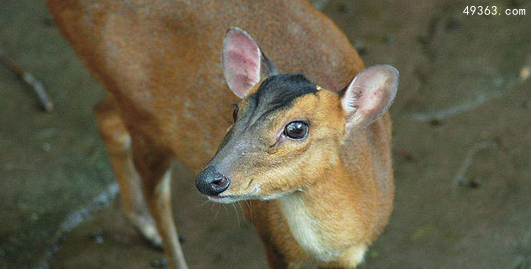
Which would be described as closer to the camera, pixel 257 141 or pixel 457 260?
pixel 257 141

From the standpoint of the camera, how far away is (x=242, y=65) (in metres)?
3.48

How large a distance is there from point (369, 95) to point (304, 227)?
2.23 feet

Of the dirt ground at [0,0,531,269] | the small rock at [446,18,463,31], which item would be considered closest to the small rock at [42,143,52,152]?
the dirt ground at [0,0,531,269]

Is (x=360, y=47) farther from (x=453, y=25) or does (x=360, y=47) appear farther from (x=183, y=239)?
(x=183, y=239)

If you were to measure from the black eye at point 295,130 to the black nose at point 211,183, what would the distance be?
0.33m

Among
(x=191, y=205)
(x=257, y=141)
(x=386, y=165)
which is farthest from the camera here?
(x=191, y=205)

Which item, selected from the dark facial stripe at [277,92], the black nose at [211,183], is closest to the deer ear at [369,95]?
the dark facial stripe at [277,92]

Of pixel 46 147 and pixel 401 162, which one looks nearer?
pixel 401 162

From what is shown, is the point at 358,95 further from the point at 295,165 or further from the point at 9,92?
the point at 9,92

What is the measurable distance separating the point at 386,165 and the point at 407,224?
1080 mm

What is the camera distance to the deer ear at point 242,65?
345 cm

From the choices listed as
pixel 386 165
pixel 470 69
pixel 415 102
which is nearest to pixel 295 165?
pixel 386 165

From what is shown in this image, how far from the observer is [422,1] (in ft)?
21.2

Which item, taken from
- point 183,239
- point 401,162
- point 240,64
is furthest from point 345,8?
point 240,64
